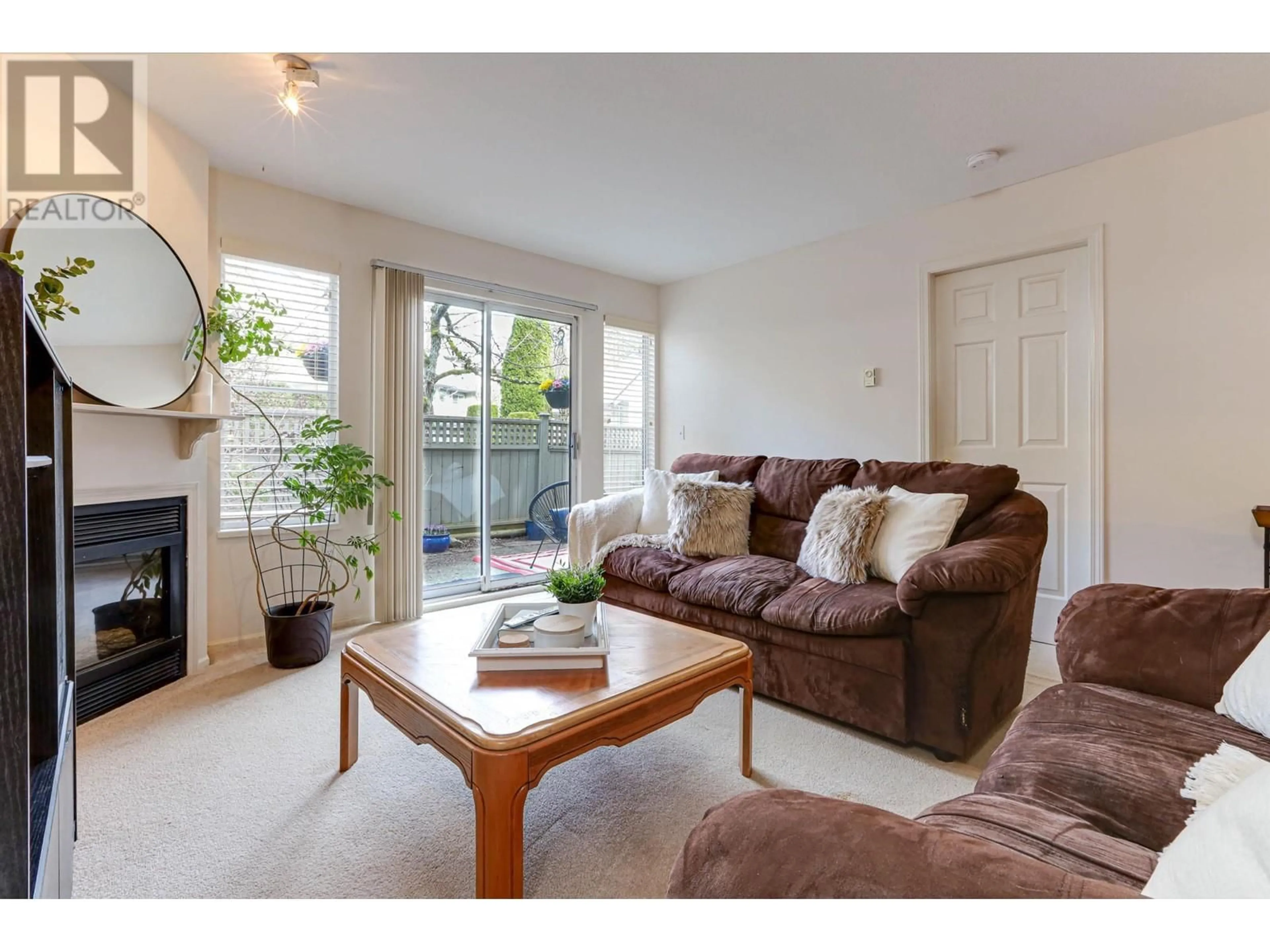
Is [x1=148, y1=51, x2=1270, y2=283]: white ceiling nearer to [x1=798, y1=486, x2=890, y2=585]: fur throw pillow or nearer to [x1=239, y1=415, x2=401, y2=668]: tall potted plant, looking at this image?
[x1=239, y1=415, x2=401, y2=668]: tall potted plant

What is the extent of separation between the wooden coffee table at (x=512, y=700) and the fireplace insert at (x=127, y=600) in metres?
1.20

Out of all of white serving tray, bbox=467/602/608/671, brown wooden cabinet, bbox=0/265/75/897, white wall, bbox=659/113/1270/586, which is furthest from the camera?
white wall, bbox=659/113/1270/586

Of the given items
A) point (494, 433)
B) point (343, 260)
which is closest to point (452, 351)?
→ point (494, 433)

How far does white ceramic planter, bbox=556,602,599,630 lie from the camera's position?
67.6 inches

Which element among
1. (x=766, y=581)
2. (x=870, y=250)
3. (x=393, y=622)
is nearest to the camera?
(x=766, y=581)

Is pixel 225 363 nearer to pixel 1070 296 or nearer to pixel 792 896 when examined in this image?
pixel 792 896

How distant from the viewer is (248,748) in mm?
1931

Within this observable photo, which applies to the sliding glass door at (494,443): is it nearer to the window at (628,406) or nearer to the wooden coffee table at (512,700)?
the window at (628,406)

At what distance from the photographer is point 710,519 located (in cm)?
302

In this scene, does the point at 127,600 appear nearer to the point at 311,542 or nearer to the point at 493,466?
the point at 311,542

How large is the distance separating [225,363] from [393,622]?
1.62m

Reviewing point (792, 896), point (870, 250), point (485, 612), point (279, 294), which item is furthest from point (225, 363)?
point (870, 250)

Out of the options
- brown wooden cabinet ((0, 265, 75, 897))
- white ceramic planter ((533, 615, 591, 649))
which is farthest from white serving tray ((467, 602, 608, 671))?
brown wooden cabinet ((0, 265, 75, 897))

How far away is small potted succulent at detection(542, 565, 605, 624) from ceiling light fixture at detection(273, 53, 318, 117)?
198cm
